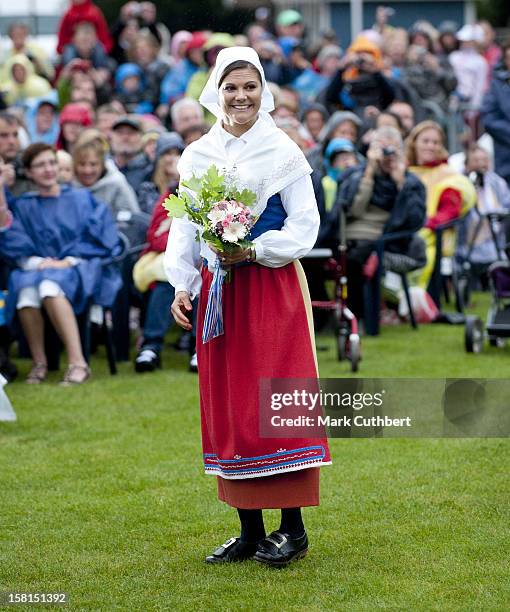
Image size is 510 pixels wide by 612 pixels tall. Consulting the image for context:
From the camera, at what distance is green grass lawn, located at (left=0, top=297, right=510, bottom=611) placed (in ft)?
17.4

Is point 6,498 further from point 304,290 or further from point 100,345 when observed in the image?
point 100,345

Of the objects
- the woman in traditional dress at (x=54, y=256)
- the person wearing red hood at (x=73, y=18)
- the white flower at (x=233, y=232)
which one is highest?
the person wearing red hood at (x=73, y=18)

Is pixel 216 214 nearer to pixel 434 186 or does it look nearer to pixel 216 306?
pixel 216 306

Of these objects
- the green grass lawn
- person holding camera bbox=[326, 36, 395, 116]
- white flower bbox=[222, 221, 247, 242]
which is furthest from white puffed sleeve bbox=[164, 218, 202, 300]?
person holding camera bbox=[326, 36, 395, 116]

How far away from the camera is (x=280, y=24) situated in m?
19.6

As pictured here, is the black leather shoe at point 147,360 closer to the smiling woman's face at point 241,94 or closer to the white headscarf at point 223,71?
the white headscarf at point 223,71

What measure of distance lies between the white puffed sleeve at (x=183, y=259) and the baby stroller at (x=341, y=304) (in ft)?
14.2

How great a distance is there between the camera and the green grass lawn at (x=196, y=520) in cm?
532

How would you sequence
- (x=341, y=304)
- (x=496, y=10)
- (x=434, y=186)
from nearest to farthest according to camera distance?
1. (x=341, y=304)
2. (x=434, y=186)
3. (x=496, y=10)

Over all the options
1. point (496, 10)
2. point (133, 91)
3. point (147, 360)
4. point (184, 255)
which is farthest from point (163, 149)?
point (496, 10)

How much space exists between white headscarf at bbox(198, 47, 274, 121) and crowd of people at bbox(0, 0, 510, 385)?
4.52 m

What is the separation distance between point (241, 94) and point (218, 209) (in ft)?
1.72

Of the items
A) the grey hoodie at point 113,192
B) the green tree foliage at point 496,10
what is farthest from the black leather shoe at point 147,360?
the green tree foliage at point 496,10

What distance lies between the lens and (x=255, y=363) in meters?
5.59
